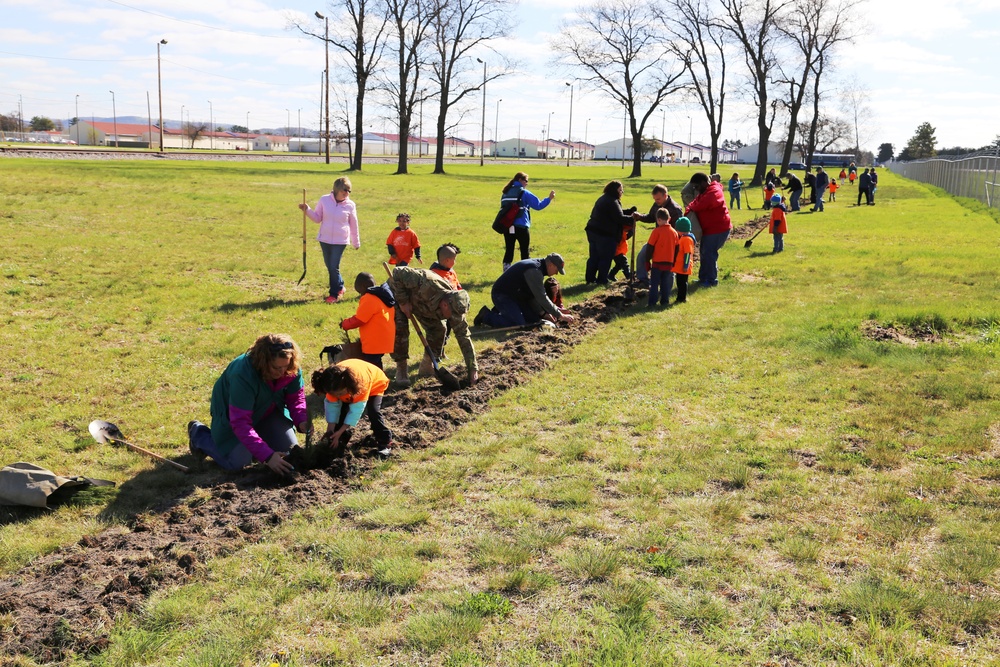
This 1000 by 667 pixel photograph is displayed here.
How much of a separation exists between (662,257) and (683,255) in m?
0.39

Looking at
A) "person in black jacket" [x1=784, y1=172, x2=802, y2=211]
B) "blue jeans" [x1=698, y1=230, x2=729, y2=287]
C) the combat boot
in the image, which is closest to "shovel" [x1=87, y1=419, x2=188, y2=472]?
the combat boot

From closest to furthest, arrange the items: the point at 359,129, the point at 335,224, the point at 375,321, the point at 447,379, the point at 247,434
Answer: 1. the point at 247,434
2. the point at 375,321
3. the point at 447,379
4. the point at 335,224
5. the point at 359,129

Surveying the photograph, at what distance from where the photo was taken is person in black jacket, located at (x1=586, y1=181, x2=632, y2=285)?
13453 mm

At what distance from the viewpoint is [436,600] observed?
4.35m

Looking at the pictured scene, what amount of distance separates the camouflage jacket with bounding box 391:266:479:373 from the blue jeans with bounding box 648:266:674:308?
4979mm

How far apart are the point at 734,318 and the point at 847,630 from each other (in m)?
7.97

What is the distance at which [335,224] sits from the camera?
12.0 meters

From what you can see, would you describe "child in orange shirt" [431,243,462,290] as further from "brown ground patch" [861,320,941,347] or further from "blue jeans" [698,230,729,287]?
"blue jeans" [698,230,729,287]

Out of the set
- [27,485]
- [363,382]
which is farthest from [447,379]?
[27,485]

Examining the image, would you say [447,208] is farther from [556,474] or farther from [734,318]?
[556,474]

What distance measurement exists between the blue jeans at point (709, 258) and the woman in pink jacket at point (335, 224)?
6169 mm

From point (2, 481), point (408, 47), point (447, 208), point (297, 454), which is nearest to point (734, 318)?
point (297, 454)

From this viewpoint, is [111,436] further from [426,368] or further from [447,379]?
[426,368]

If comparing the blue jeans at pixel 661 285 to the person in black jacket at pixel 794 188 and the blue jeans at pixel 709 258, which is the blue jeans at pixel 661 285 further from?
the person in black jacket at pixel 794 188
